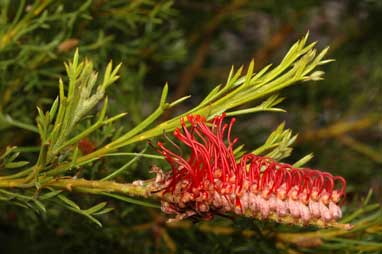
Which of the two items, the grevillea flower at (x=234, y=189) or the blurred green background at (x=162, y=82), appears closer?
the grevillea flower at (x=234, y=189)

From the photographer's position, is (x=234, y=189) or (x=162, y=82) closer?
(x=234, y=189)

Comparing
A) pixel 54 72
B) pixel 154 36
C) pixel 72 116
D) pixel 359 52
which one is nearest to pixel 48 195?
pixel 72 116

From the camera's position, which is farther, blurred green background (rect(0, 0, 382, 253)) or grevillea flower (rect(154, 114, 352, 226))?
blurred green background (rect(0, 0, 382, 253))
